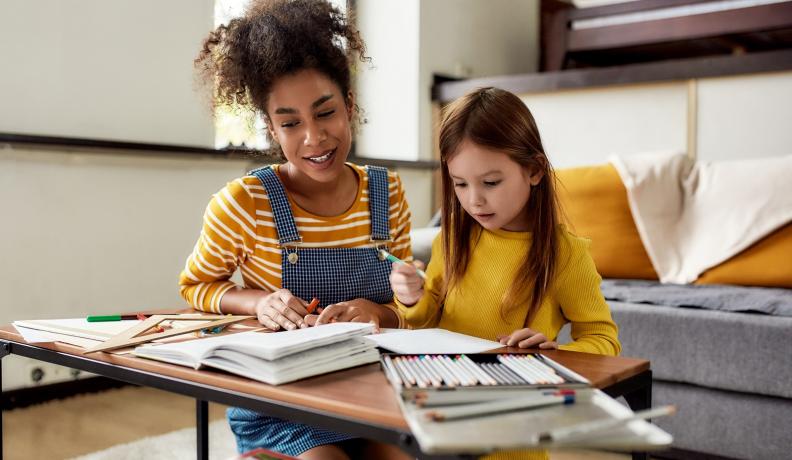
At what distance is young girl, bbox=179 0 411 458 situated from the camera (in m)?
1.32

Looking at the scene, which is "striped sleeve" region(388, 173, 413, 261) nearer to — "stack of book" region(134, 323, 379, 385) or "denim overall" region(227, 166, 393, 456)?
"denim overall" region(227, 166, 393, 456)

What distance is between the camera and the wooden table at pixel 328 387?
0.70 m

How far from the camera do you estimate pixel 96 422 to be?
7.53 ft

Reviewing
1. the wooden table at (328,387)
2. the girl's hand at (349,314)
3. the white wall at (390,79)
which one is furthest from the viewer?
the white wall at (390,79)

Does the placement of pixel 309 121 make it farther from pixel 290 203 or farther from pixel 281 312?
pixel 281 312

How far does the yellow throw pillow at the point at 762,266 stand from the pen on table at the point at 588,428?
1923 millimetres

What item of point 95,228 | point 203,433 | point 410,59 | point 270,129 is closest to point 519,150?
point 270,129

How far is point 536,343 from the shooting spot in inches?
38.1

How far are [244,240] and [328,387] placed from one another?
0.59 metres

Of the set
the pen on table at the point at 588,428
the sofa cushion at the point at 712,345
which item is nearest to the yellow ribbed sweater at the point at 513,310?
the pen on table at the point at 588,428

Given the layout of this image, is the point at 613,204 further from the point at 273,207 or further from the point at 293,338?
the point at 293,338

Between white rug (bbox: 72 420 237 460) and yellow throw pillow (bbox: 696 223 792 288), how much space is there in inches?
61.0

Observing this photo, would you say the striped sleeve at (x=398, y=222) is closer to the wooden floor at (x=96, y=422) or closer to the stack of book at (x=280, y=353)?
the stack of book at (x=280, y=353)

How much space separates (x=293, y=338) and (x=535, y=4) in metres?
4.11
